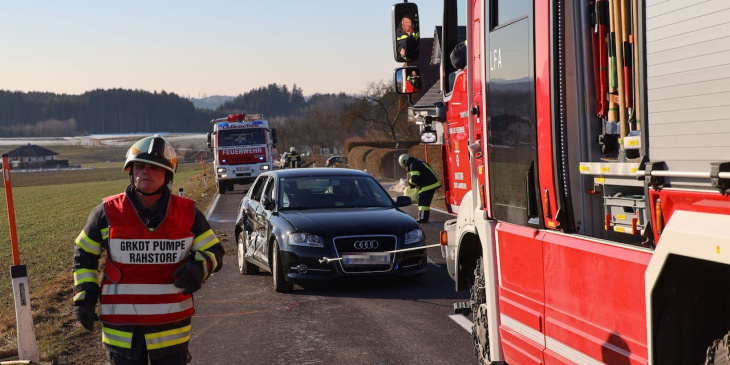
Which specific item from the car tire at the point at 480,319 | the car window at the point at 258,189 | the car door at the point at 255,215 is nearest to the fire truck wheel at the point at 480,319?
the car tire at the point at 480,319

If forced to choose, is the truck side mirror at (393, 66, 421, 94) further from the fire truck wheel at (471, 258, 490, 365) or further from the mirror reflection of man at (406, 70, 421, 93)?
the fire truck wheel at (471, 258, 490, 365)

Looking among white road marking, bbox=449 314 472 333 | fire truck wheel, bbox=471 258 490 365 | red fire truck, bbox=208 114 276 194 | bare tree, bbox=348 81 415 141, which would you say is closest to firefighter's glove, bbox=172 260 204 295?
fire truck wheel, bbox=471 258 490 365

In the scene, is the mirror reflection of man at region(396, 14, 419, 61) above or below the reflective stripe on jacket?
above

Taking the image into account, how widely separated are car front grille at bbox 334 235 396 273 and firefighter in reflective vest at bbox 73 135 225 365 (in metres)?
6.23

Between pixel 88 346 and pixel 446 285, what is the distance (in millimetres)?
4392

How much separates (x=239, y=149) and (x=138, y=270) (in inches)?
1352

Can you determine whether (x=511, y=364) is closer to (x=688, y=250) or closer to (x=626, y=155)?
(x=626, y=155)

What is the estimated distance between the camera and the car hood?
11.3 metres

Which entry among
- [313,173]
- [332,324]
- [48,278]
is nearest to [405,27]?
[332,324]

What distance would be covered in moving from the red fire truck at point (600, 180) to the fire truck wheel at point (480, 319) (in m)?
0.02

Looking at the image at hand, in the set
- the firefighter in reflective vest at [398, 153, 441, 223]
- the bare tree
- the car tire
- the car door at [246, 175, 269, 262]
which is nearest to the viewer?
the car tire

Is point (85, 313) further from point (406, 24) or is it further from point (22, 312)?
point (406, 24)

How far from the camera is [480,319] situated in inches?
253

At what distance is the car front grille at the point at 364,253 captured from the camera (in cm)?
1116
